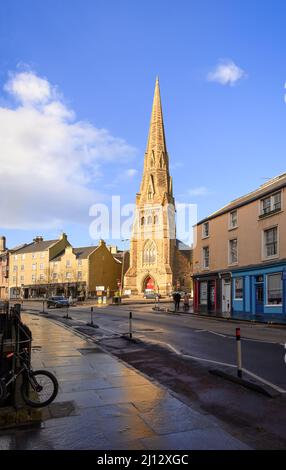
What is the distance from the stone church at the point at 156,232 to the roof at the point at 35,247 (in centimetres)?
1888

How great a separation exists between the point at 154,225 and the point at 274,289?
221 feet

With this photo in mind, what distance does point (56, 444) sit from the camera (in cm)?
538

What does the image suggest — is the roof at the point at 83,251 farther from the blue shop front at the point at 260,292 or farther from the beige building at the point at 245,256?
the blue shop front at the point at 260,292

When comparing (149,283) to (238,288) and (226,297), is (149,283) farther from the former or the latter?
(238,288)

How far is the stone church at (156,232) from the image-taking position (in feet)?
305

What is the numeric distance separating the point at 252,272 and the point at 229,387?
80.4ft

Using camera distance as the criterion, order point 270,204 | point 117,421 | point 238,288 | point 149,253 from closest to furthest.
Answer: point 117,421 < point 270,204 < point 238,288 < point 149,253

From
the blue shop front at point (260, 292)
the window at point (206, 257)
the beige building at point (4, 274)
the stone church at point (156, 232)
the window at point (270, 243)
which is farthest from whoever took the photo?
the beige building at point (4, 274)

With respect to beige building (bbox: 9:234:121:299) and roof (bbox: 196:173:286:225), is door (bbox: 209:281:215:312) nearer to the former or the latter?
roof (bbox: 196:173:286:225)

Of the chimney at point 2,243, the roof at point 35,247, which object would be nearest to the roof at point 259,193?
the roof at point 35,247

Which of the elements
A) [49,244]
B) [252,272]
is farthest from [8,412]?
[49,244]

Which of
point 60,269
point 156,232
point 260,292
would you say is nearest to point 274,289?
point 260,292

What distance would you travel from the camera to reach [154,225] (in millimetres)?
96625

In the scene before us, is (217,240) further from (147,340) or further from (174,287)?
(174,287)
